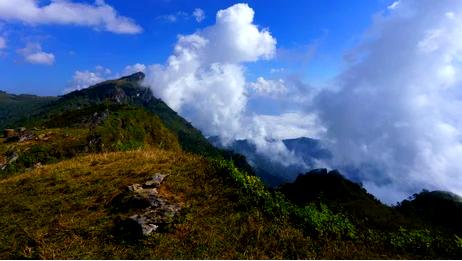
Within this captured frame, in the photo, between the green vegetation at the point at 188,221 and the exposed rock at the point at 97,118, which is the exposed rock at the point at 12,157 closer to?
the exposed rock at the point at 97,118

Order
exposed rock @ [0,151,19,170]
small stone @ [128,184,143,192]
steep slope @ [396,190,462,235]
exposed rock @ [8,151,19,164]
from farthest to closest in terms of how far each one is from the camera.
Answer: exposed rock @ [8,151,19,164] → exposed rock @ [0,151,19,170] → steep slope @ [396,190,462,235] → small stone @ [128,184,143,192]

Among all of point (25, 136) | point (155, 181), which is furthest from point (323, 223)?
point (25, 136)

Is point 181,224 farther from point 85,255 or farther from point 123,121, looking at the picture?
point 123,121

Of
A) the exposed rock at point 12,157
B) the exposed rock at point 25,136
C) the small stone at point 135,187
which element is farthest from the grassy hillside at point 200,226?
the exposed rock at point 25,136

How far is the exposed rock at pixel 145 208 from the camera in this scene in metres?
17.7

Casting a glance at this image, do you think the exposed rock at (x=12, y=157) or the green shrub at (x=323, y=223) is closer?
the green shrub at (x=323, y=223)

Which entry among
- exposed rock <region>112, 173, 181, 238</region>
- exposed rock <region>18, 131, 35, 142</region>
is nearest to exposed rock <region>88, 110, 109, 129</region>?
exposed rock <region>18, 131, 35, 142</region>

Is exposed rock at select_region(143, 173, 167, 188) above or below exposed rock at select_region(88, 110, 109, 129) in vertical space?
below

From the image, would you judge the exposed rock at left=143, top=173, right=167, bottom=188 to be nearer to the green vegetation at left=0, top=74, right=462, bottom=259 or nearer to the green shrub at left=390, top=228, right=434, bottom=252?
the green vegetation at left=0, top=74, right=462, bottom=259

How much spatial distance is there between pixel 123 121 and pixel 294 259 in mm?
149162

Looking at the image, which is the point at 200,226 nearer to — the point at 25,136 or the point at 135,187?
the point at 135,187

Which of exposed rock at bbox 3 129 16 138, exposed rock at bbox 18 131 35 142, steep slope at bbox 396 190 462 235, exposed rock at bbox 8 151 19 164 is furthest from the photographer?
exposed rock at bbox 3 129 16 138

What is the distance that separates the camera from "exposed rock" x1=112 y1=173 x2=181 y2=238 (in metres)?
17.7

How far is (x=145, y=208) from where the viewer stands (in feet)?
63.4
